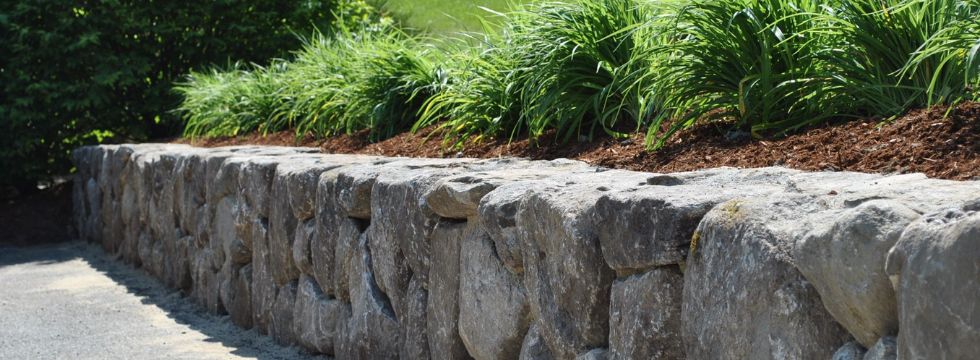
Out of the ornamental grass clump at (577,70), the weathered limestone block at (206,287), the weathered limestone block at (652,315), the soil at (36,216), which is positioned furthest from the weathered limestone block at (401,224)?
the soil at (36,216)

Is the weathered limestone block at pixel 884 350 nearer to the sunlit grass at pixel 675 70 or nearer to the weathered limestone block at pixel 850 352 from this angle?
the weathered limestone block at pixel 850 352

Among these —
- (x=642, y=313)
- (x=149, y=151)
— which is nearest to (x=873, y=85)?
(x=642, y=313)

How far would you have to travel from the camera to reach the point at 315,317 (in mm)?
5141

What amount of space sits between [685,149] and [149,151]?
19.4 ft

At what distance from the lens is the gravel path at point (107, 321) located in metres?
5.69

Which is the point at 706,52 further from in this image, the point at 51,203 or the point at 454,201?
the point at 51,203

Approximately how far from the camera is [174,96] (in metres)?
12.2

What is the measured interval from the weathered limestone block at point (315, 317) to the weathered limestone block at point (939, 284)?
11.0ft

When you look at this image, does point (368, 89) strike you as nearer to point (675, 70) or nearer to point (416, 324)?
point (416, 324)

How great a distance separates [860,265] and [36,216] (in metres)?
11.6

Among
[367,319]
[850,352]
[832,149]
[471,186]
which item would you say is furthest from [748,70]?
[850,352]

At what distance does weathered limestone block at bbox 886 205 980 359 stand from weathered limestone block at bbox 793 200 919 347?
63 mm

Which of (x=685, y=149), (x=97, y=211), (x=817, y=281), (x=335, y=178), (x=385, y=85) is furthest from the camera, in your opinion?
(x=97, y=211)

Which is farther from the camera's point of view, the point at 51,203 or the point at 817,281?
the point at 51,203
